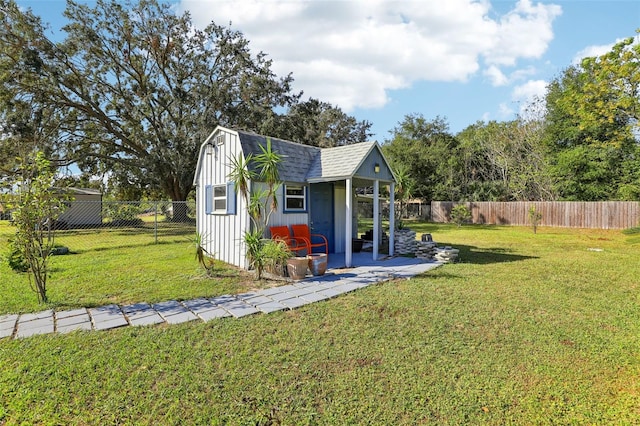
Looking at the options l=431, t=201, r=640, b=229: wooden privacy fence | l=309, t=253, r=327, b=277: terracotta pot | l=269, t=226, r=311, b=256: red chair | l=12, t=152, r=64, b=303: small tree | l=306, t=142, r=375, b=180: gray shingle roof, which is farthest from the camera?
l=431, t=201, r=640, b=229: wooden privacy fence

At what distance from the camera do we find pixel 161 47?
721 inches

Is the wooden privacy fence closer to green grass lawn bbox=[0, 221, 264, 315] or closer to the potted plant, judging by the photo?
the potted plant

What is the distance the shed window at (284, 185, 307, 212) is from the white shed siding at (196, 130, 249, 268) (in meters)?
1.18

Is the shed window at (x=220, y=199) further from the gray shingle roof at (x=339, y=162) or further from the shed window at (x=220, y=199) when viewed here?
the gray shingle roof at (x=339, y=162)

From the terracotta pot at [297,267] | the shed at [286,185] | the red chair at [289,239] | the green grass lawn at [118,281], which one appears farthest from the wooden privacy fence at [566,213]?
the green grass lawn at [118,281]

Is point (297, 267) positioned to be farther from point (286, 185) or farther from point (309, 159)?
point (309, 159)

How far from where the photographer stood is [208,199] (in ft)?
28.5

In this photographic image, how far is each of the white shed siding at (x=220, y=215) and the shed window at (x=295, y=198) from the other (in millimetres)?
1179

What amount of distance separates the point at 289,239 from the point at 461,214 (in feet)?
56.9

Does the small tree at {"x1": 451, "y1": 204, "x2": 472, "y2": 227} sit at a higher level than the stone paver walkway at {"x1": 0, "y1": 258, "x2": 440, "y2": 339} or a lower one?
higher

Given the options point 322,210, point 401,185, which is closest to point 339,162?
point 322,210

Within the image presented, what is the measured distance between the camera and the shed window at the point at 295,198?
26.3 ft

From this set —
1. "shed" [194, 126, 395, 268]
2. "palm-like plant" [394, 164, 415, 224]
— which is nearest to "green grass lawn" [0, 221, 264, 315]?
"shed" [194, 126, 395, 268]

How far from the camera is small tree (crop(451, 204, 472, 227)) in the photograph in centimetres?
2122
